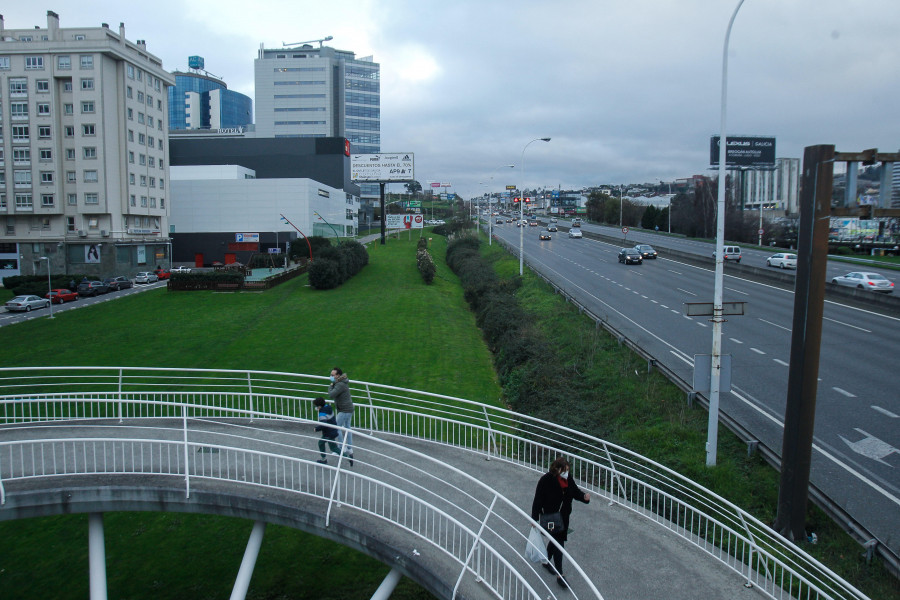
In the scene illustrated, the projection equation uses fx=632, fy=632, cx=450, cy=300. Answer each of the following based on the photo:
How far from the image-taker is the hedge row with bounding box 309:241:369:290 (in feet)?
145

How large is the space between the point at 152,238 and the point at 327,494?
6389 cm

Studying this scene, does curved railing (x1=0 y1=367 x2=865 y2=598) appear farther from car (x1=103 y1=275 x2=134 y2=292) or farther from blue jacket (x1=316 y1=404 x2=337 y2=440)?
car (x1=103 y1=275 x2=134 y2=292)

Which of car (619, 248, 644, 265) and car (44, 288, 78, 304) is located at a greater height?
car (619, 248, 644, 265)

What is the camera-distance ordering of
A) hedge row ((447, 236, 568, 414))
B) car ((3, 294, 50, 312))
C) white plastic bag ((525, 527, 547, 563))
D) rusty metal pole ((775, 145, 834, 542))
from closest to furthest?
1. white plastic bag ((525, 527, 547, 563))
2. rusty metal pole ((775, 145, 834, 542))
3. hedge row ((447, 236, 568, 414))
4. car ((3, 294, 50, 312))

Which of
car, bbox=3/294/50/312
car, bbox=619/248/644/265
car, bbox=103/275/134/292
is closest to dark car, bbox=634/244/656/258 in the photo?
car, bbox=619/248/644/265

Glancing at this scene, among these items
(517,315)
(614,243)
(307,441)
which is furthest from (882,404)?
(614,243)

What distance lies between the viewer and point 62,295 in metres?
44.4

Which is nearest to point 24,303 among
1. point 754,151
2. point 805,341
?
point 805,341

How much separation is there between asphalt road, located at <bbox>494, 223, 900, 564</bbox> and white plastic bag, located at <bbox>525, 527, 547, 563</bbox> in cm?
575

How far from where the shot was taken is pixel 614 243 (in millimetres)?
71812

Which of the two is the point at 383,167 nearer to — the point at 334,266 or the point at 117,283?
the point at 334,266

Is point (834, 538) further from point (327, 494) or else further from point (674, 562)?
point (327, 494)

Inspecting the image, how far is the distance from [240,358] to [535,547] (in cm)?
2132

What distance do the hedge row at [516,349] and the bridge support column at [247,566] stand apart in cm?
931
